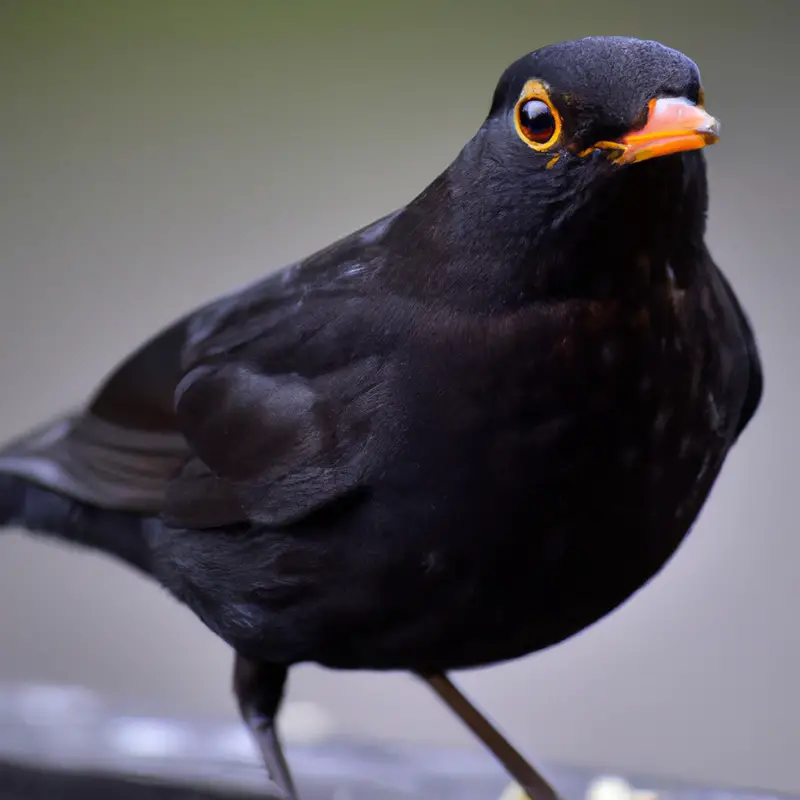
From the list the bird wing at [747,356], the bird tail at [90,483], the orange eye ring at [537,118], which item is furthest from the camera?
the bird tail at [90,483]

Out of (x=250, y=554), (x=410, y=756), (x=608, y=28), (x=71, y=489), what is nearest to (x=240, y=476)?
(x=250, y=554)

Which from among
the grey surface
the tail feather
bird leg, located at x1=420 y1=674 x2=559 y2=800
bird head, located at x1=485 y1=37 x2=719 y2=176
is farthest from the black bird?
the grey surface

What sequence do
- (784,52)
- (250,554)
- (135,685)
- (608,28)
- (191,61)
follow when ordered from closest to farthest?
1. (250,554)
2. (608,28)
3. (784,52)
4. (191,61)
5. (135,685)

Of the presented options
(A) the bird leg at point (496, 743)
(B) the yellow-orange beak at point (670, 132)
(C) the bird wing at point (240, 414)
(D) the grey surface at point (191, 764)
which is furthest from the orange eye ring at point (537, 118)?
(D) the grey surface at point (191, 764)

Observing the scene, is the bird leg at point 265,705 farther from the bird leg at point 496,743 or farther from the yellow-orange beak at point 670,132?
the yellow-orange beak at point 670,132

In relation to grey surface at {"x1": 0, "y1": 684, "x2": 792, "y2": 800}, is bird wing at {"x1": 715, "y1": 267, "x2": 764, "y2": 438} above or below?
above

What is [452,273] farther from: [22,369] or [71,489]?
[22,369]

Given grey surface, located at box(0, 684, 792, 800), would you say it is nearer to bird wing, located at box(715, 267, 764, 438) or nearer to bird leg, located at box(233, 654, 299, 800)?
bird leg, located at box(233, 654, 299, 800)

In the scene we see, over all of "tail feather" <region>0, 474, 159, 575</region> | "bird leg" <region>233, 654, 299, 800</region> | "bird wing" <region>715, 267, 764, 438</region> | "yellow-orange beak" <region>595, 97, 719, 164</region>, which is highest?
"yellow-orange beak" <region>595, 97, 719, 164</region>
